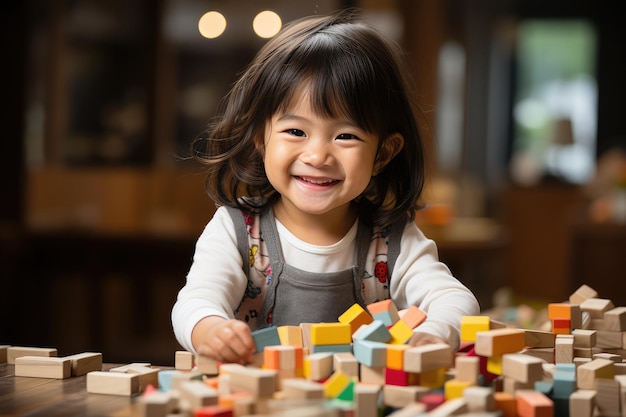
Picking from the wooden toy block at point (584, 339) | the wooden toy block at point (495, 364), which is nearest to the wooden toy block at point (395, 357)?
the wooden toy block at point (495, 364)

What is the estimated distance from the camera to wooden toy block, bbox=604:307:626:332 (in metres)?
1.17

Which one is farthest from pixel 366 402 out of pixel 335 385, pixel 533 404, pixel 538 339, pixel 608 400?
pixel 538 339

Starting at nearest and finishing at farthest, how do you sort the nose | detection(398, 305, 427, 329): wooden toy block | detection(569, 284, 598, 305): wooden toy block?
1. detection(398, 305, 427, 329): wooden toy block
2. the nose
3. detection(569, 284, 598, 305): wooden toy block

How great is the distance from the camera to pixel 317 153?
1.16 m

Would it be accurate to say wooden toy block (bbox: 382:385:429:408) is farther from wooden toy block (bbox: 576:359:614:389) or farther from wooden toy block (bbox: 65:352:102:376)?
wooden toy block (bbox: 65:352:102:376)

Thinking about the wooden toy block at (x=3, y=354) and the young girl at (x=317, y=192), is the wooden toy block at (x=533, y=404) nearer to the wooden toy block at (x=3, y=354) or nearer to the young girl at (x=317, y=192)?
the young girl at (x=317, y=192)

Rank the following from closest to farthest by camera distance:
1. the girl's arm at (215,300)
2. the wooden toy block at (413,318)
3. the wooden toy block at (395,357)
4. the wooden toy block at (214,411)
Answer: the wooden toy block at (214,411)
the wooden toy block at (395,357)
the girl's arm at (215,300)
the wooden toy block at (413,318)

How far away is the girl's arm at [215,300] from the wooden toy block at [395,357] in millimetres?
165

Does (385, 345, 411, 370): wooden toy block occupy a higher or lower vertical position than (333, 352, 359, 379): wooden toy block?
higher

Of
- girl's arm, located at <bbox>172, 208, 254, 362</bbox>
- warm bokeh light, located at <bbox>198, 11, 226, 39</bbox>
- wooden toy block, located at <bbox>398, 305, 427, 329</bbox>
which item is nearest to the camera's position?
girl's arm, located at <bbox>172, 208, 254, 362</bbox>

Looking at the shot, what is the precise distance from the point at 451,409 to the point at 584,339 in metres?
0.39

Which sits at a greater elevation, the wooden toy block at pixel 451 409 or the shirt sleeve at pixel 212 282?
the shirt sleeve at pixel 212 282

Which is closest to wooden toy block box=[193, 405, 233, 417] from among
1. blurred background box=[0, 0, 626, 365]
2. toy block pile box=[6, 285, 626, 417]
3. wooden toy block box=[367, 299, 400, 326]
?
toy block pile box=[6, 285, 626, 417]

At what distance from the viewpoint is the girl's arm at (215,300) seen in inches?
36.7
